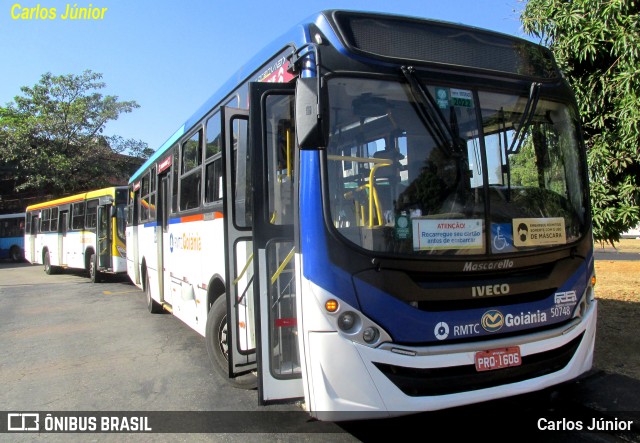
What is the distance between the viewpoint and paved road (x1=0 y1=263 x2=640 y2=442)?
13.1 ft

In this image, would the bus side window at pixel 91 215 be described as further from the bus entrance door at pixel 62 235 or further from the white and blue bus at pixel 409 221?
the white and blue bus at pixel 409 221

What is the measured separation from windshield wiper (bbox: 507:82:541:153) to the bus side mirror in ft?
5.02

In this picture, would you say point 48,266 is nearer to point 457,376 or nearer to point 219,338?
point 219,338

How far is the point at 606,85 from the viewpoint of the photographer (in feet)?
18.7

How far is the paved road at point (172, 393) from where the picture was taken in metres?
3.98

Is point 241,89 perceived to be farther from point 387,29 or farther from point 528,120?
point 528,120


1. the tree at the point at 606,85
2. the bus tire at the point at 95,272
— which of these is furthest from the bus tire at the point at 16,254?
the tree at the point at 606,85

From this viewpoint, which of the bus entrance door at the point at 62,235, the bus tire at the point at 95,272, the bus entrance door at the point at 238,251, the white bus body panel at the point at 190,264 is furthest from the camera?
the bus entrance door at the point at 62,235

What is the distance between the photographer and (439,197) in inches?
133

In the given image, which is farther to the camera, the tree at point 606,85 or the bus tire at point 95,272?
the bus tire at point 95,272

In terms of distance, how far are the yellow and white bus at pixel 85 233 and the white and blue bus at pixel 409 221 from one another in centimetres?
1233

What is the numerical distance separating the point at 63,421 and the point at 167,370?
1.53m

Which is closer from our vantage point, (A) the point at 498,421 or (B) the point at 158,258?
(A) the point at 498,421

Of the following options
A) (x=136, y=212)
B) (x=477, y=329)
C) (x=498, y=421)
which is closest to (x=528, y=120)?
(x=477, y=329)
